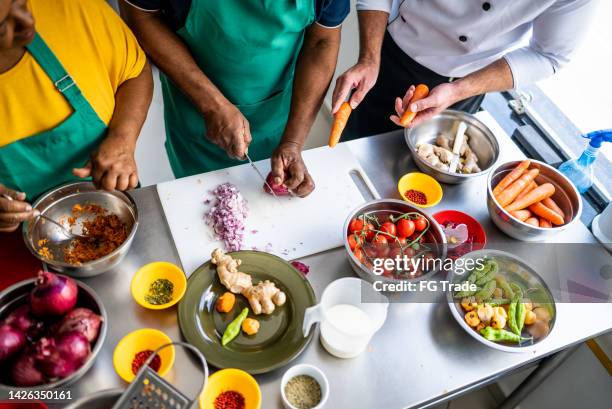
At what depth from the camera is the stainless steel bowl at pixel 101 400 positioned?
1068 mm

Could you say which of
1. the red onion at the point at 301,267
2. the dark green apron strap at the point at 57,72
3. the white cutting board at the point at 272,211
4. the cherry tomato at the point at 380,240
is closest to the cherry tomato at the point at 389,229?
the cherry tomato at the point at 380,240

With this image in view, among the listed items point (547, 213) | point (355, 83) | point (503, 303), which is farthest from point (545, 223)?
point (355, 83)

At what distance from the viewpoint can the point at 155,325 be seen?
135cm

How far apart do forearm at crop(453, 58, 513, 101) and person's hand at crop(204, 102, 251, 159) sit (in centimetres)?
77

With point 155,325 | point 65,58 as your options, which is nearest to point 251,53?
point 65,58

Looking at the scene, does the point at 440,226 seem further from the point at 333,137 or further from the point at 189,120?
the point at 189,120

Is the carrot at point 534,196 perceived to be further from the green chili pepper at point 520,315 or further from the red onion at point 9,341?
the red onion at point 9,341

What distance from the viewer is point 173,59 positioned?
5.62 feet

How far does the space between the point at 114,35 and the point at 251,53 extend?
1.50 ft

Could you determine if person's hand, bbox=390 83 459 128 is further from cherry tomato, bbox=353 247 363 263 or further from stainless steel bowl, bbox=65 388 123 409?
stainless steel bowl, bbox=65 388 123 409

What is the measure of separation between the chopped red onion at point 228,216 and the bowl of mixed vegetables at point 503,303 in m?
0.66

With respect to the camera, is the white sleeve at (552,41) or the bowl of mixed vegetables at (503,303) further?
the white sleeve at (552,41)

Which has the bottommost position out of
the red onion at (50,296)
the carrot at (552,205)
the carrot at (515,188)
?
the carrot at (552,205)

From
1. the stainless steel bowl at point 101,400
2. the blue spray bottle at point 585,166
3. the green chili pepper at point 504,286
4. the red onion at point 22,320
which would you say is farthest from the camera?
the blue spray bottle at point 585,166
